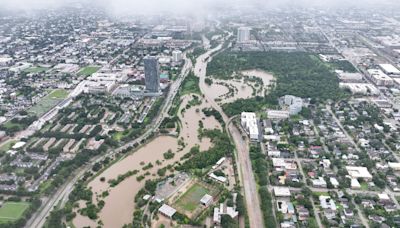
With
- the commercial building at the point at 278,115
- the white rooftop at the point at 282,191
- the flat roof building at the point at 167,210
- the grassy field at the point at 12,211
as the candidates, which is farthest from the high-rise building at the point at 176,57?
the grassy field at the point at 12,211

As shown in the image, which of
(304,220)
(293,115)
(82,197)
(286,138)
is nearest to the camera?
(304,220)

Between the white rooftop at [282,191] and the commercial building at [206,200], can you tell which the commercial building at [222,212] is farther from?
the white rooftop at [282,191]

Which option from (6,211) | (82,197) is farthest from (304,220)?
(6,211)

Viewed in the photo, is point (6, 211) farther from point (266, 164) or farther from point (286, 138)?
point (286, 138)

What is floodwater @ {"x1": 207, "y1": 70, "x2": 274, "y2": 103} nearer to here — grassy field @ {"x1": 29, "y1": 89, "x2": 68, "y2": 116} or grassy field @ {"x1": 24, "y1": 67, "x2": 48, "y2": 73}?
grassy field @ {"x1": 29, "y1": 89, "x2": 68, "y2": 116}

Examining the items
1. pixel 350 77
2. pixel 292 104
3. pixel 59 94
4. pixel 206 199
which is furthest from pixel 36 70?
pixel 350 77

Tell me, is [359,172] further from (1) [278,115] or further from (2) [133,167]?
(2) [133,167]

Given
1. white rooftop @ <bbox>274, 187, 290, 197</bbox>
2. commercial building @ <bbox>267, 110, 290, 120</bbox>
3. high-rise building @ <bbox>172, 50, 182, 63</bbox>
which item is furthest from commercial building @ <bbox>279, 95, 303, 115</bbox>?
high-rise building @ <bbox>172, 50, 182, 63</bbox>
